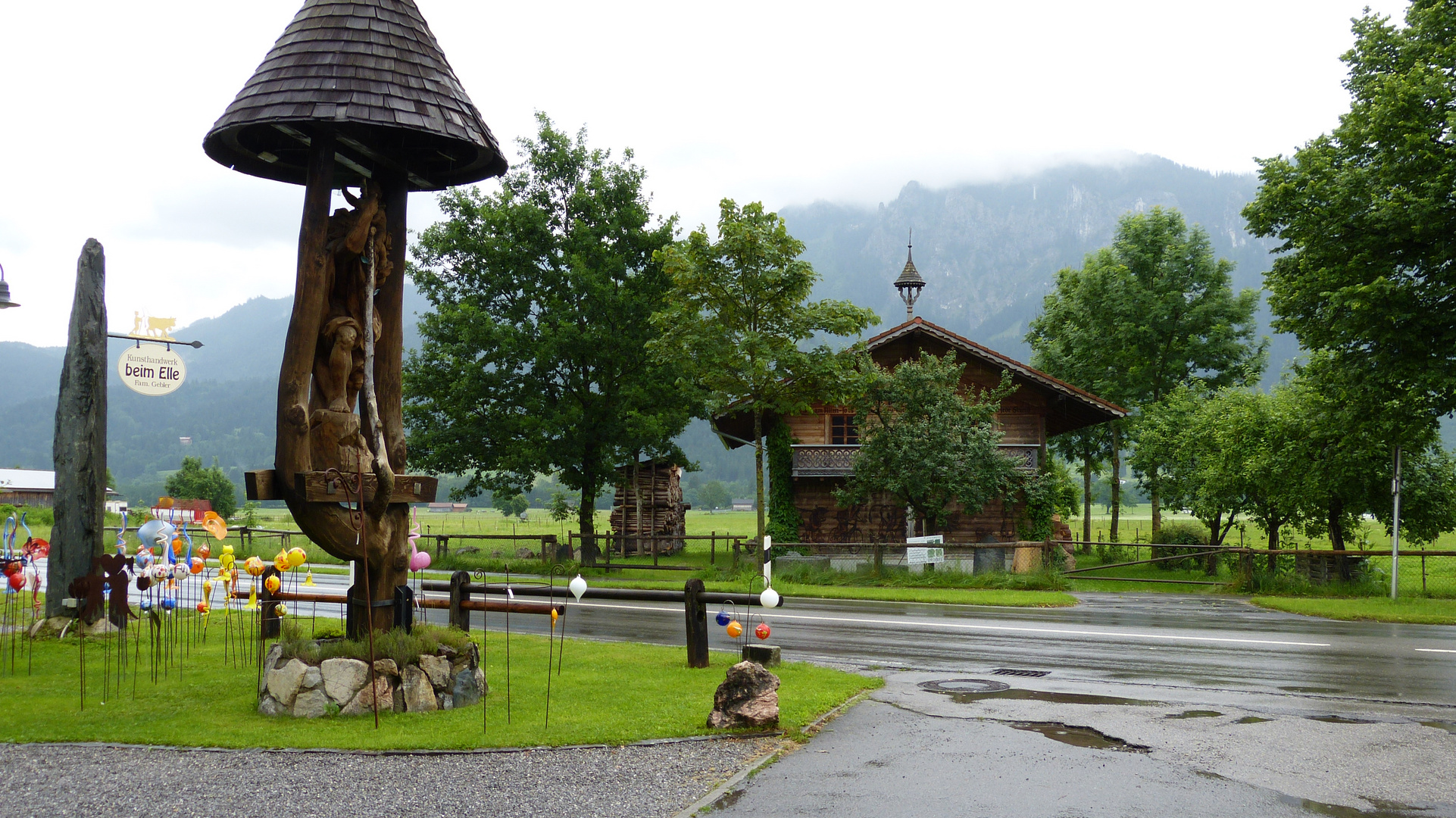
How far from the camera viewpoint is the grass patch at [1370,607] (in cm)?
1719

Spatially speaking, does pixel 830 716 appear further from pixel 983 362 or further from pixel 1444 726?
pixel 983 362

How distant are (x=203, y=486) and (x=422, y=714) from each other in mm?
81710

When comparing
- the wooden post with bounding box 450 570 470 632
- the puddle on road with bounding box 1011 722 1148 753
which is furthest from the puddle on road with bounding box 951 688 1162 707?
the wooden post with bounding box 450 570 470 632

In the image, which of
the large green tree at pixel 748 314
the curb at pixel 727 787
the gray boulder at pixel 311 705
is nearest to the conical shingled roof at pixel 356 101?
the gray boulder at pixel 311 705

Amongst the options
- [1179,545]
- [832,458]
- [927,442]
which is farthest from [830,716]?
[1179,545]

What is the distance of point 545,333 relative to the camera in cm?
2939

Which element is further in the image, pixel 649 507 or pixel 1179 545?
pixel 649 507

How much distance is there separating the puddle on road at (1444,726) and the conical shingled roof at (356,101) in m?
10.3

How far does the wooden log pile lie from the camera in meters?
39.2

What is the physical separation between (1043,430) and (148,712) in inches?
1073

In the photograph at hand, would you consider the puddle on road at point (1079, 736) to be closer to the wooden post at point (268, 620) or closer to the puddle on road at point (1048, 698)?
the puddle on road at point (1048, 698)

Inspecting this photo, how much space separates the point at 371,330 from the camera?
351 inches

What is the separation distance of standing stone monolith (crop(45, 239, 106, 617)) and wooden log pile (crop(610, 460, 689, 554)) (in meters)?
25.1

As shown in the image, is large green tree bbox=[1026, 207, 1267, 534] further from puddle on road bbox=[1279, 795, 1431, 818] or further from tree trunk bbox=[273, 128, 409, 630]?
tree trunk bbox=[273, 128, 409, 630]
